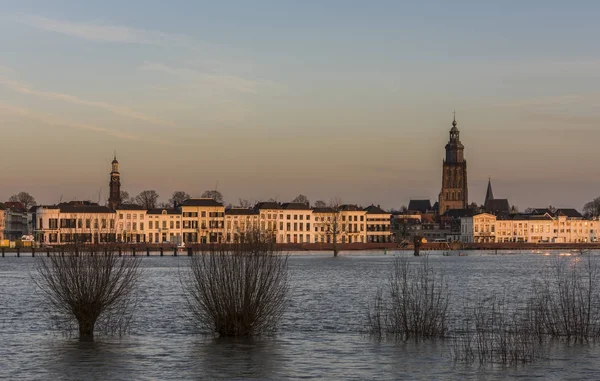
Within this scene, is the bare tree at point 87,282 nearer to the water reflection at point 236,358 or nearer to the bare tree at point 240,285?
the bare tree at point 240,285

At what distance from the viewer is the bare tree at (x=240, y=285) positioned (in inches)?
1350

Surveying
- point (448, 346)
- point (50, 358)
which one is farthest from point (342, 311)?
point (50, 358)

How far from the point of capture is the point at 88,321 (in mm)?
37562

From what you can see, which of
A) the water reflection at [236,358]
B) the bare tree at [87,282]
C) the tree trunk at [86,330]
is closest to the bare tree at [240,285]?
the water reflection at [236,358]

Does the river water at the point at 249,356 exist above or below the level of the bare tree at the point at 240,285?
below

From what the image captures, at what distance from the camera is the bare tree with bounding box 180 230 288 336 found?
112ft

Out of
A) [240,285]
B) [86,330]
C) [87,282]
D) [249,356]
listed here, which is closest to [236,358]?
[249,356]

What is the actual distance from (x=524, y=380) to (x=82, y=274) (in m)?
15.8

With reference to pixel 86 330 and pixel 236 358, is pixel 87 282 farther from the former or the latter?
pixel 236 358

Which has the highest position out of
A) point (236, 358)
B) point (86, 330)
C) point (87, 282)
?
point (87, 282)

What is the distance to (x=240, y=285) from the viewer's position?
3450 cm

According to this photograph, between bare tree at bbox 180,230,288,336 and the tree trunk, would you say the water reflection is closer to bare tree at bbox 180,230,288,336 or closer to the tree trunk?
bare tree at bbox 180,230,288,336

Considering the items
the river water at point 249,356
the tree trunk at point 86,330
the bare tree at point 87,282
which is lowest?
the river water at point 249,356

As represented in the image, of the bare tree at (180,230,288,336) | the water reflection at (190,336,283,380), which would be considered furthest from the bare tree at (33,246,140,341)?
the water reflection at (190,336,283,380)
